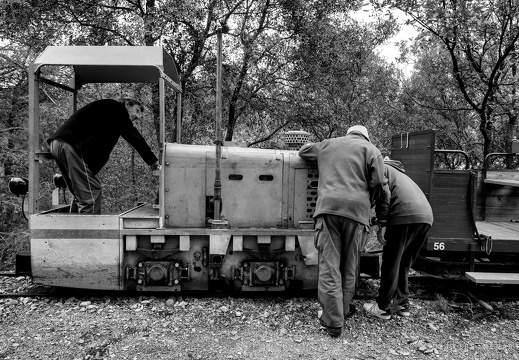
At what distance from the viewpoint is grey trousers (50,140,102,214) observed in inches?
184

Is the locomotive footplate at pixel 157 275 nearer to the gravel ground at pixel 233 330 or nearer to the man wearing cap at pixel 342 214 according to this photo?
the gravel ground at pixel 233 330

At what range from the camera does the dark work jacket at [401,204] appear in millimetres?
4188

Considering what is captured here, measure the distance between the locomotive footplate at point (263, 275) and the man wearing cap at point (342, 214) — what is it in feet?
2.41

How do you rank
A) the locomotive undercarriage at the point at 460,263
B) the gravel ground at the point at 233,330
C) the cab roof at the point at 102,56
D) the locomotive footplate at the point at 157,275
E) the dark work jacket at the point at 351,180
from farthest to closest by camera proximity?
the locomotive undercarriage at the point at 460,263 → the locomotive footplate at the point at 157,275 → the cab roof at the point at 102,56 → the dark work jacket at the point at 351,180 → the gravel ground at the point at 233,330

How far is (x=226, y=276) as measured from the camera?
15.6 feet

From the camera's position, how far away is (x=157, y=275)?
4.59 metres

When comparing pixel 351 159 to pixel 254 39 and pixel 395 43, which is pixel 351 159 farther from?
pixel 395 43

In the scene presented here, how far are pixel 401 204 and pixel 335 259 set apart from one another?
95 cm

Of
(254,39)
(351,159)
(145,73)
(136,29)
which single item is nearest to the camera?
(351,159)

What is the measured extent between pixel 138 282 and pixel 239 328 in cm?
134

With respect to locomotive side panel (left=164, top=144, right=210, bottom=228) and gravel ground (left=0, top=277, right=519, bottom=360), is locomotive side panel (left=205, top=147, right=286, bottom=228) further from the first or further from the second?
gravel ground (left=0, top=277, right=519, bottom=360)

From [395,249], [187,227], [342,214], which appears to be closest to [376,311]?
[395,249]

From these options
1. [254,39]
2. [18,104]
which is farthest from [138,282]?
[18,104]

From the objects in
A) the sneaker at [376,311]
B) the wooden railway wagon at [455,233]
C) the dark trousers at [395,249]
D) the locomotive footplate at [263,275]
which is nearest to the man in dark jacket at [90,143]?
the locomotive footplate at [263,275]
